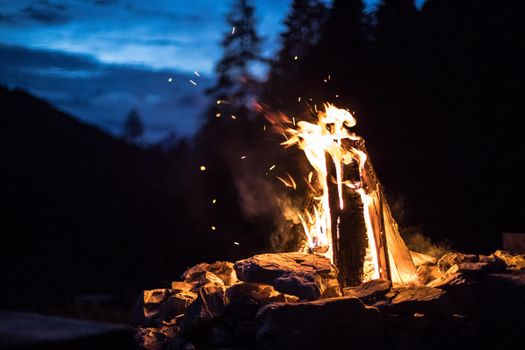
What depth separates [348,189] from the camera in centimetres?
577

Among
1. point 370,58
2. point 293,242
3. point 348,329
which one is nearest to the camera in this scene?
point 348,329

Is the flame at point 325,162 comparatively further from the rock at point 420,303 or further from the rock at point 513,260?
the rock at point 513,260

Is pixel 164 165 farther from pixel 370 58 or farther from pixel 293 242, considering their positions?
pixel 293 242

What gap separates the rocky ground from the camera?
4.48m

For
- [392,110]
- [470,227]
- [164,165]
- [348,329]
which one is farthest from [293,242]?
[164,165]

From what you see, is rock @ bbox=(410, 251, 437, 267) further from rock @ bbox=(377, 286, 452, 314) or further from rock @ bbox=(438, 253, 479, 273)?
rock @ bbox=(377, 286, 452, 314)

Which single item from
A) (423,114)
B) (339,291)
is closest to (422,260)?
(339,291)

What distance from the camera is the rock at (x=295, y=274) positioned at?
5.11 metres

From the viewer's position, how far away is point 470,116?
12.7 metres

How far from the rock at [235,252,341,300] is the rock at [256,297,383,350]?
0.52 meters

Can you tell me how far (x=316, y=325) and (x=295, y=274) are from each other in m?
0.87

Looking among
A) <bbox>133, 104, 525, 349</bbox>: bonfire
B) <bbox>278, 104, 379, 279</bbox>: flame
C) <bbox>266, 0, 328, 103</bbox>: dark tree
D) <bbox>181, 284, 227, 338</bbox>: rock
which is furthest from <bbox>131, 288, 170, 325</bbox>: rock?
<bbox>266, 0, 328, 103</bbox>: dark tree

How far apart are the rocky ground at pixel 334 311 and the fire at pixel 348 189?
12.4 inches

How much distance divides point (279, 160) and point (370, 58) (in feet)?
11.3
